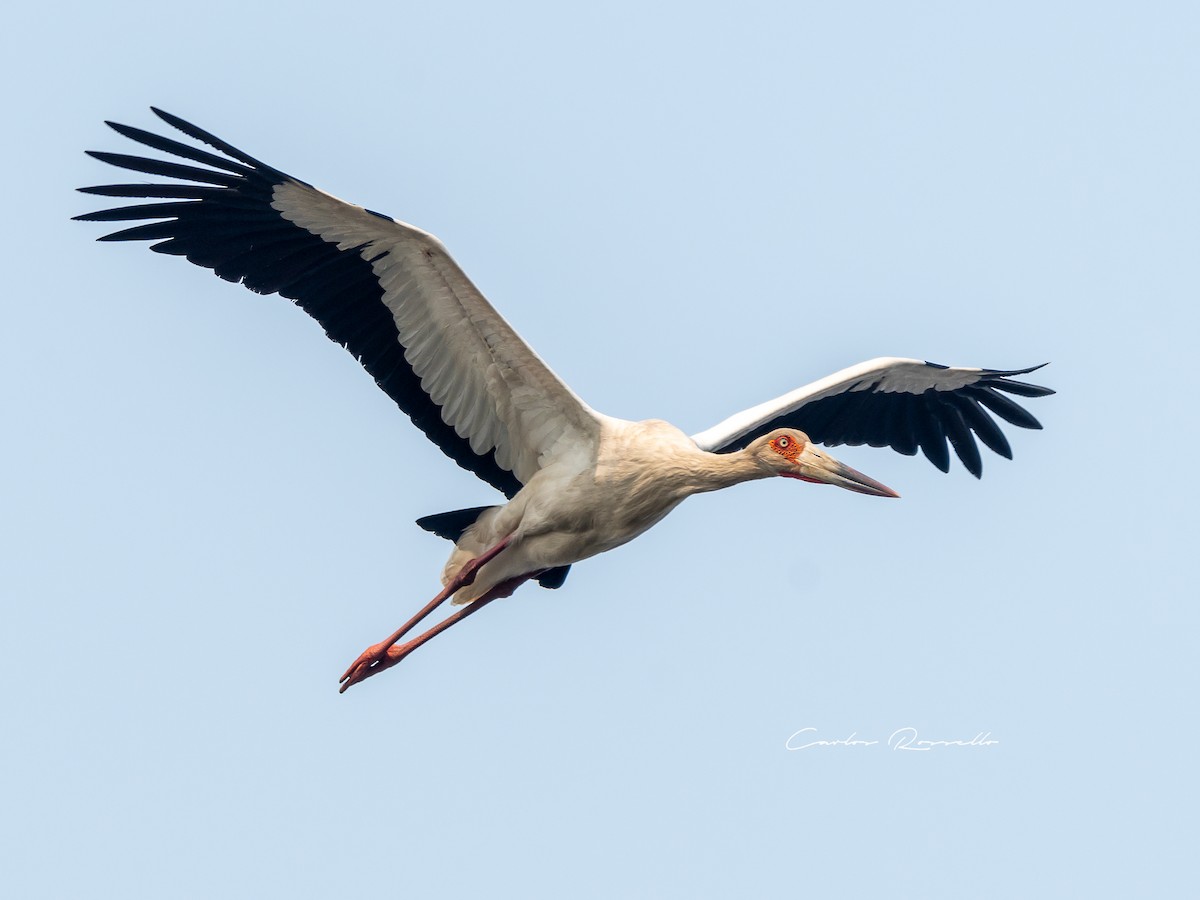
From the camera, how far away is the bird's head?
12500 mm

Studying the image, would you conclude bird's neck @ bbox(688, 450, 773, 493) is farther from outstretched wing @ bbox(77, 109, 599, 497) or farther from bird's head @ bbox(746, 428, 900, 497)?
outstretched wing @ bbox(77, 109, 599, 497)

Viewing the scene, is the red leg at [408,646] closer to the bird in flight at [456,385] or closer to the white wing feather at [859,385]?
the bird in flight at [456,385]

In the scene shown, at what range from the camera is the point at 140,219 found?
488 inches

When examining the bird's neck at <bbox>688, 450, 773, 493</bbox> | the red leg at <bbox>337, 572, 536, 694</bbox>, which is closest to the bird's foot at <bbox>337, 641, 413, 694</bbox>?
the red leg at <bbox>337, 572, 536, 694</bbox>

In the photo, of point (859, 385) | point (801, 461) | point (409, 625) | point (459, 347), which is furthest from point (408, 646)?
point (859, 385)

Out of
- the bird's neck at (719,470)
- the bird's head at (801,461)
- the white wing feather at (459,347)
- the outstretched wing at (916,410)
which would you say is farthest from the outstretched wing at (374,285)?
the outstretched wing at (916,410)

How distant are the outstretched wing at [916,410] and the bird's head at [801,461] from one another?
1564 millimetres

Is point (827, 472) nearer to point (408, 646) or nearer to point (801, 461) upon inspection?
point (801, 461)

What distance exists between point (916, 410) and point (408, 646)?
14.2ft

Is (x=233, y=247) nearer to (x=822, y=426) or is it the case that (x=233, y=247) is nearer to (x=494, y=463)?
(x=494, y=463)

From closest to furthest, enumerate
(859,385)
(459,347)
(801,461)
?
1. (801,461)
2. (459,347)
3. (859,385)

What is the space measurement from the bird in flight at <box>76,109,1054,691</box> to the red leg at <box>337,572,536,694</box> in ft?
0.04

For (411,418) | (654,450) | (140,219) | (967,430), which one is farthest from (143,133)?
(967,430)

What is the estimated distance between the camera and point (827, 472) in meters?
12.5
